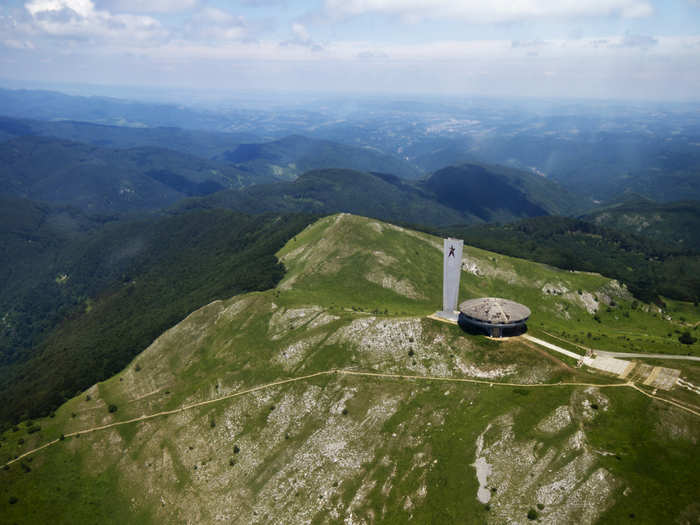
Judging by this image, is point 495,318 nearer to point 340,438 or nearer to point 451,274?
point 451,274

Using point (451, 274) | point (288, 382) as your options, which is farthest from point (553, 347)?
point (288, 382)

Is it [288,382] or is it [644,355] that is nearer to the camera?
[644,355]

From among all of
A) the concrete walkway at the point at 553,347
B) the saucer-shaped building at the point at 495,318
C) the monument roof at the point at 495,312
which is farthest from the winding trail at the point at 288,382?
the monument roof at the point at 495,312

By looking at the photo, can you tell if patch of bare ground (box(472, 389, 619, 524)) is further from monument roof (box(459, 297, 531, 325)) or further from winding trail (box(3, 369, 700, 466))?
monument roof (box(459, 297, 531, 325))

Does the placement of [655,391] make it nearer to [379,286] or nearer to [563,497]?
[563,497]

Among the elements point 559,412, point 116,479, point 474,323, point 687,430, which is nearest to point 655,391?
point 687,430

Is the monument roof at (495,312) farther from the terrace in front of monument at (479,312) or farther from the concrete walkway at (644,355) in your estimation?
the concrete walkway at (644,355)

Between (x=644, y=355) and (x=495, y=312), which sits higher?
(x=495, y=312)
